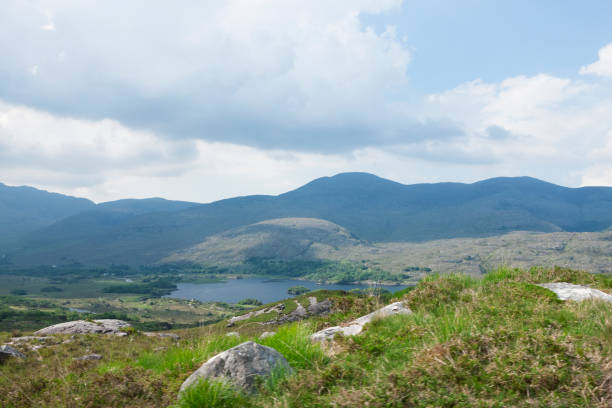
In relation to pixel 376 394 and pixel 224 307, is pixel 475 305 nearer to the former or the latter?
pixel 376 394

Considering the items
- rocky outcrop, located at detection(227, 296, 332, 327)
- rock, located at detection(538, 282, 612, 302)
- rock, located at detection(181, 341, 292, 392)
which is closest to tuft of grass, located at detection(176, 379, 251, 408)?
rock, located at detection(181, 341, 292, 392)

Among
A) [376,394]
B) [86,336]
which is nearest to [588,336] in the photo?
[376,394]

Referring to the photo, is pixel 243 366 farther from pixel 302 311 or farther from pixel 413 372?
pixel 302 311

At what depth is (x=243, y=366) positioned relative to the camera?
7.37 m

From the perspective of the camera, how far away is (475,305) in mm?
11336

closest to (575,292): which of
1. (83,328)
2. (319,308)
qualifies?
(83,328)

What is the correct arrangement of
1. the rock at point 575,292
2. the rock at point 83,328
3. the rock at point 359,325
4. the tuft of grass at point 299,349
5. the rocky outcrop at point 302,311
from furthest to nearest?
the rocky outcrop at point 302,311 < the rock at point 83,328 < the rock at point 575,292 < the rock at point 359,325 < the tuft of grass at point 299,349

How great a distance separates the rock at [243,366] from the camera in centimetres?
718

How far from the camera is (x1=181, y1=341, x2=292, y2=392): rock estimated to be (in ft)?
23.6

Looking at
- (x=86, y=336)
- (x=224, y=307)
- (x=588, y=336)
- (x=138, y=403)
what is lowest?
(x=224, y=307)

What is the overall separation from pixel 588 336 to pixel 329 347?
17.7 ft

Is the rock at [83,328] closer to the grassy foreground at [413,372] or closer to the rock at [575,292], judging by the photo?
the grassy foreground at [413,372]

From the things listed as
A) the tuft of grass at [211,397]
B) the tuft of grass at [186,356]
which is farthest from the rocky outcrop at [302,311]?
the tuft of grass at [211,397]

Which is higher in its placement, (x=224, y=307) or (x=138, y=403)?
(x=138, y=403)
